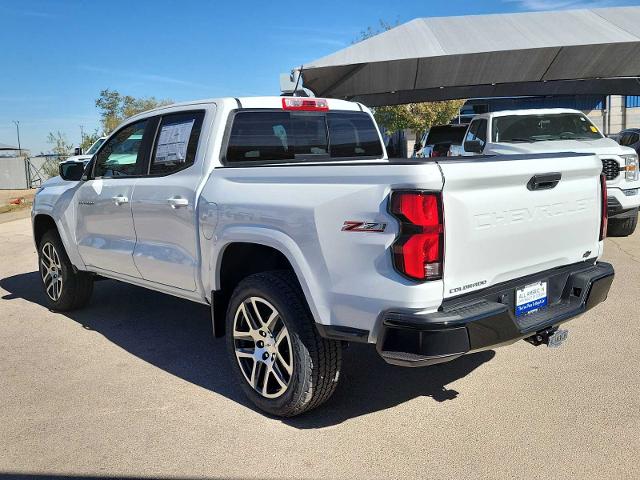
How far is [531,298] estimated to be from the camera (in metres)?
3.27

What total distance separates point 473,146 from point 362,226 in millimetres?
7515

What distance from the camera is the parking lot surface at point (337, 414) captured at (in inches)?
120

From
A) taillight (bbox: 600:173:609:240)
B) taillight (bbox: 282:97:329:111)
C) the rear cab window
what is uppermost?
taillight (bbox: 282:97:329:111)

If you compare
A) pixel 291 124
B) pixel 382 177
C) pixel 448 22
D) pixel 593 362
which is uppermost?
pixel 448 22

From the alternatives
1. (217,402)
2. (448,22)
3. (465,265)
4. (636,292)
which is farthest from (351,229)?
(448,22)

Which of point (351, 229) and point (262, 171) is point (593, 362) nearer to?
point (351, 229)

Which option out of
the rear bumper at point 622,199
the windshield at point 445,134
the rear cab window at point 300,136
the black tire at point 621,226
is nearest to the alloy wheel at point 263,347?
the rear cab window at point 300,136

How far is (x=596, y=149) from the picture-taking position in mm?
8531

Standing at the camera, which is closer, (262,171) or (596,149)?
(262,171)

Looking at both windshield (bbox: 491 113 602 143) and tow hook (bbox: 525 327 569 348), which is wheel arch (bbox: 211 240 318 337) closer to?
tow hook (bbox: 525 327 569 348)

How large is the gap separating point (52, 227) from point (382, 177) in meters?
4.47

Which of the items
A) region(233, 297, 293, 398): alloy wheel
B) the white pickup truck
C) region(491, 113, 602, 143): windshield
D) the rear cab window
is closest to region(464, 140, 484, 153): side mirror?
region(491, 113, 602, 143): windshield

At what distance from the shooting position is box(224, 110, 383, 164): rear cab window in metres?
4.18

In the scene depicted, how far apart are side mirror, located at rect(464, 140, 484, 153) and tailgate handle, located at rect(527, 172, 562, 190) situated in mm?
6570
